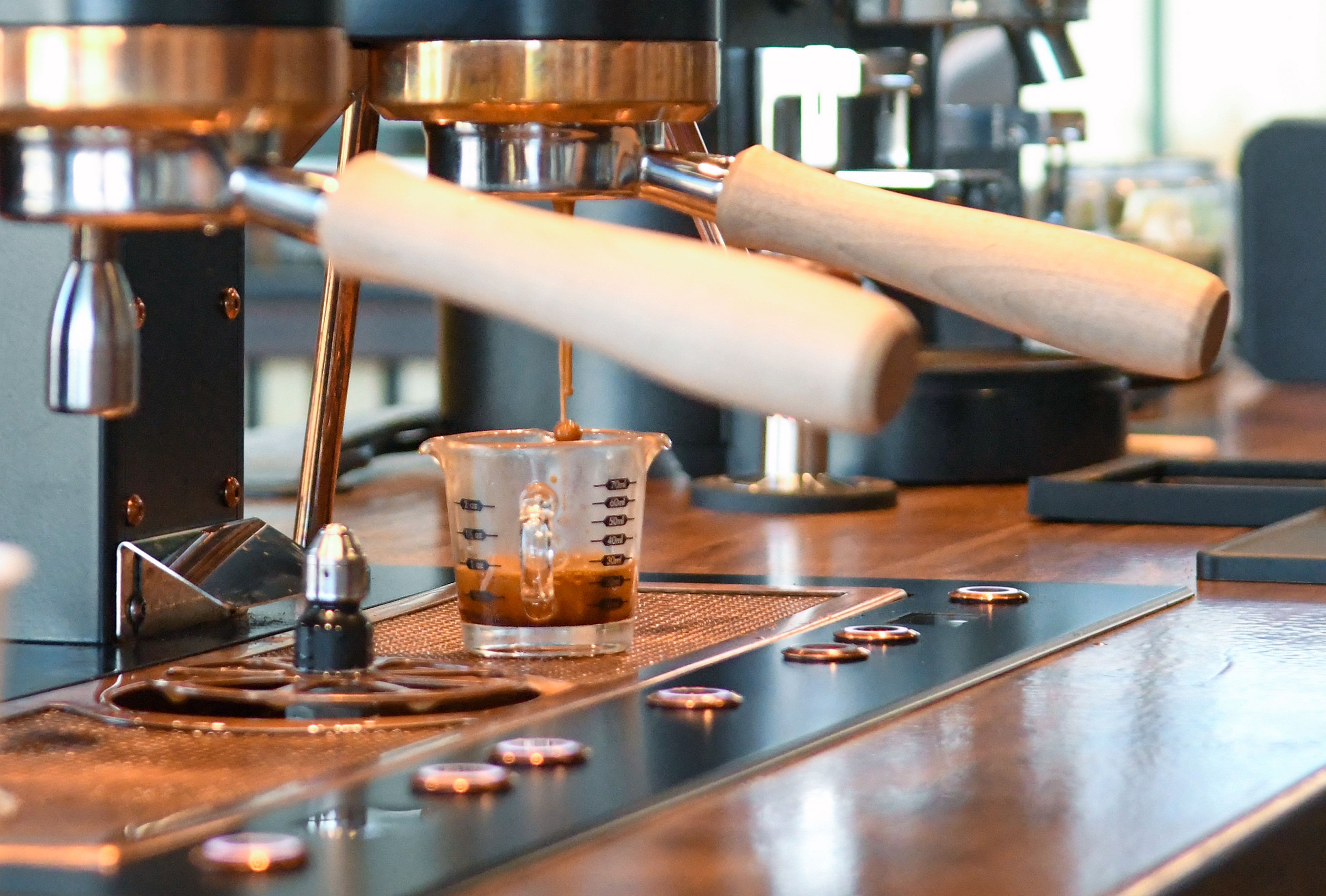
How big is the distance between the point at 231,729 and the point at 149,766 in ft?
0.17

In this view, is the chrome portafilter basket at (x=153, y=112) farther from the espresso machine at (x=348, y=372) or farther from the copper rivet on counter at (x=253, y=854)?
the copper rivet on counter at (x=253, y=854)

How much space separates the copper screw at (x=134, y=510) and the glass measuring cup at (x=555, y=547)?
0.12 m

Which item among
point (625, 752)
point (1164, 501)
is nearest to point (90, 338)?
point (625, 752)

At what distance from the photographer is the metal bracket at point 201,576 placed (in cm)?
85

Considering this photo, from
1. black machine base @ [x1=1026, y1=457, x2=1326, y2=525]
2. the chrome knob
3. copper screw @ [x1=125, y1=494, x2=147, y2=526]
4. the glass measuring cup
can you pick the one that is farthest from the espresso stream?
black machine base @ [x1=1026, y1=457, x2=1326, y2=525]

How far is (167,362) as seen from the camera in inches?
34.8

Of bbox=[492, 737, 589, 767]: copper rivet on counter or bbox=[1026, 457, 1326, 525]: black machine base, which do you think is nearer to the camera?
bbox=[492, 737, 589, 767]: copper rivet on counter

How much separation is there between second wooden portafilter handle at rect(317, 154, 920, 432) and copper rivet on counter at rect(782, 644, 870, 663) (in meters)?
0.32

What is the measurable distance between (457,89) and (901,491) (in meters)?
0.81

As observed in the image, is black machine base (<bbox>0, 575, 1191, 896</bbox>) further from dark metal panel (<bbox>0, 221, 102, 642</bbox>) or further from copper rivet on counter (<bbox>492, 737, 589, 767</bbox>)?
dark metal panel (<bbox>0, 221, 102, 642</bbox>)

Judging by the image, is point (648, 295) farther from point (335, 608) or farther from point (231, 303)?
point (231, 303)

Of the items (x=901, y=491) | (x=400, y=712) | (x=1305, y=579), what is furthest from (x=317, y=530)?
(x=901, y=491)

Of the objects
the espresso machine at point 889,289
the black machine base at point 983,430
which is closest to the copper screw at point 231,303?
the espresso machine at point 889,289

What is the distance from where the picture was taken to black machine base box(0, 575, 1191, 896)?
52 centimetres
